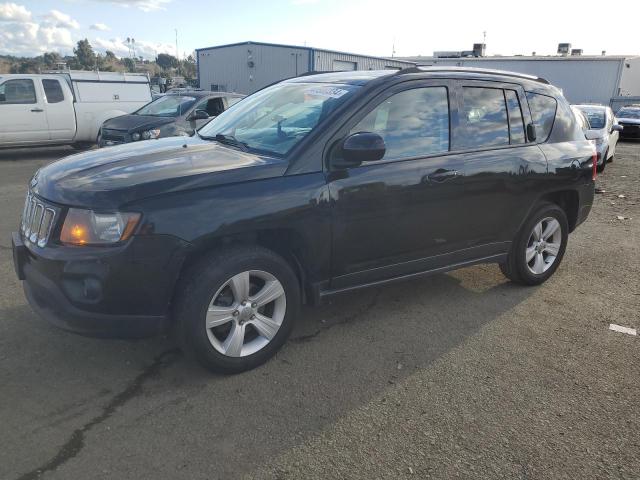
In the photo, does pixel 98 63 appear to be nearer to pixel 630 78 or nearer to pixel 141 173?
pixel 630 78

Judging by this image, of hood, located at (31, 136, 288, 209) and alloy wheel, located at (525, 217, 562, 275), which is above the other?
hood, located at (31, 136, 288, 209)

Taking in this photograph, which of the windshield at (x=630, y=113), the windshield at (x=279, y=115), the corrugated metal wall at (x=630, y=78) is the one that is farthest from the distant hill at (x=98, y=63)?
the windshield at (x=279, y=115)

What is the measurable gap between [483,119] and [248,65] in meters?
29.0

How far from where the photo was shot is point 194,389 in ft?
10.1

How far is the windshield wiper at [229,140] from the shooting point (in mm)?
3679

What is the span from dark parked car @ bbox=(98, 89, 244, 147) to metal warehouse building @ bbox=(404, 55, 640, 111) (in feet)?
95.5

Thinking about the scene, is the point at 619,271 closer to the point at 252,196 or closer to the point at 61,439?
the point at 252,196

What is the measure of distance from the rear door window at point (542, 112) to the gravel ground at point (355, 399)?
1.53 metres

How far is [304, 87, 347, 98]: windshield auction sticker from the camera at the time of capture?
3.68 meters

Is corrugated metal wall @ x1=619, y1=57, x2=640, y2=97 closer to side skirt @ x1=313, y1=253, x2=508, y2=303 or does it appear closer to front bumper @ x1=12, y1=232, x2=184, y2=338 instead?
side skirt @ x1=313, y1=253, x2=508, y2=303

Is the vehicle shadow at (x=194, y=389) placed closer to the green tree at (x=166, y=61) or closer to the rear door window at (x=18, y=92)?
the rear door window at (x=18, y=92)

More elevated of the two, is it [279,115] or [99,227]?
[279,115]

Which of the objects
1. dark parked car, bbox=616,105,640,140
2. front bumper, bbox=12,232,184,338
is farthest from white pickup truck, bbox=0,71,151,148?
dark parked car, bbox=616,105,640,140

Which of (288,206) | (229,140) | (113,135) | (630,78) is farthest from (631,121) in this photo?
(288,206)
